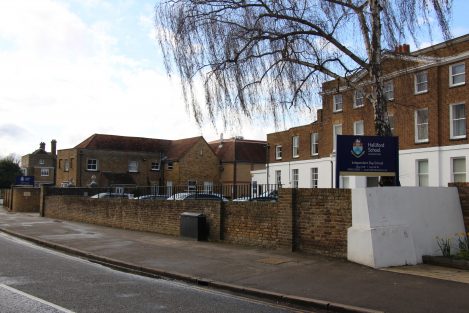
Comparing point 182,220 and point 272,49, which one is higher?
point 272,49

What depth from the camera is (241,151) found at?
63.1 metres

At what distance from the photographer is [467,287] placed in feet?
28.0

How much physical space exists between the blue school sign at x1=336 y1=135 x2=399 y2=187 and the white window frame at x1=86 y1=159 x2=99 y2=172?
4725 cm

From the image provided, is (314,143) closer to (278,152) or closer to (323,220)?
(278,152)

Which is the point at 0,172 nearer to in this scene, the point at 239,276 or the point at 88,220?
the point at 88,220

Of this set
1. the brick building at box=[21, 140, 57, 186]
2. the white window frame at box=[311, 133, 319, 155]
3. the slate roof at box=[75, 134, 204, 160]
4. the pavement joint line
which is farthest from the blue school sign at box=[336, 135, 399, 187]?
the brick building at box=[21, 140, 57, 186]

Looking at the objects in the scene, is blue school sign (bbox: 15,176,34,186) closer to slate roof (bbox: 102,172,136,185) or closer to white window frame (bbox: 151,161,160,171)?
slate roof (bbox: 102,172,136,185)

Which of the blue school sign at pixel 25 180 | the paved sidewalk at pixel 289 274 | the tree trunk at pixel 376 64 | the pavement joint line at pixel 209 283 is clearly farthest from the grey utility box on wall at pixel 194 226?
the blue school sign at pixel 25 180

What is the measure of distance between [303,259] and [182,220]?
6714 mm

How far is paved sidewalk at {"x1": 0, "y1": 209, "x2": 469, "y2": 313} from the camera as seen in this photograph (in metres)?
7.89

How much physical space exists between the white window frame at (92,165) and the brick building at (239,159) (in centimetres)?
1502

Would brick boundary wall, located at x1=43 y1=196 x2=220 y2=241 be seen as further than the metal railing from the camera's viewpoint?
Yes

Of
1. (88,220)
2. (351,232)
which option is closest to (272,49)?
(351,232)

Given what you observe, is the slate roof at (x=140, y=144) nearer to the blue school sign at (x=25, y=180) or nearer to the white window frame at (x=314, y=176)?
the blue school sign at (x=25, y=180)
